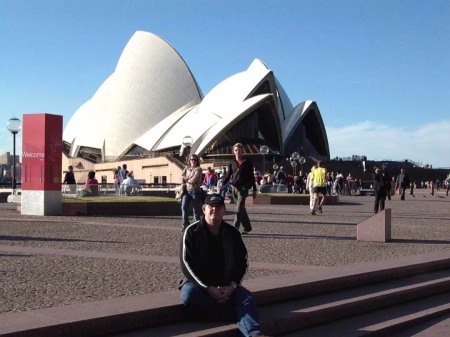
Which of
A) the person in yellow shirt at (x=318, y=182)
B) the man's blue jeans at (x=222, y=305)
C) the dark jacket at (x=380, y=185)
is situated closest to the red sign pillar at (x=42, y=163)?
the person in yellow shirt at (x=318, y=182)

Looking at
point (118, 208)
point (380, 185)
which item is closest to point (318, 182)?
point (380, 185)

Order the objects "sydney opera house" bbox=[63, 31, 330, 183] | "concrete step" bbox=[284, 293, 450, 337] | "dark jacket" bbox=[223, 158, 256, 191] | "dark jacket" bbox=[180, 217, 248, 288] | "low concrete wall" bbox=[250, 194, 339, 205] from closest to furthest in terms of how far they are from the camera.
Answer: "dark jacket" bbox=[180, 217, 248, 288] < "concrete step" bbox=[284, 293, 450, 337] < "dark jacket" bbox=[223, 158, 256, 191] < "low concrete wall" bbox=[250, 194, 339, 205] < "sydney opera house" bbox=[63, 31, 330, 183]

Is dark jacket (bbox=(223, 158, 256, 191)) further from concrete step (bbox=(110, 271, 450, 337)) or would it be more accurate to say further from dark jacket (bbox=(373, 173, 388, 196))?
dark jacket (bbox=(373, 173, 388, 196))

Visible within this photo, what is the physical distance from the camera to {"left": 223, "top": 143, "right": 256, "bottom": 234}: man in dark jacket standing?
31.2ft

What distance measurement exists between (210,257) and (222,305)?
331 mm

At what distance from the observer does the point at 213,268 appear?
422 centimetres

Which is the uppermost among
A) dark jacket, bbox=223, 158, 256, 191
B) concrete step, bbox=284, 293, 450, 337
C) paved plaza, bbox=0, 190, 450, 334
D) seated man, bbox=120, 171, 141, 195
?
dark jacket, bbox=223, 158, 256, 191

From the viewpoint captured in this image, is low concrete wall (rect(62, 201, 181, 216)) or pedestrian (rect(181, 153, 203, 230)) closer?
pedestrian (rect(181, 153, 203, 230))

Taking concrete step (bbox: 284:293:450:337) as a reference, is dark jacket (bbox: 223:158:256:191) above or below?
above

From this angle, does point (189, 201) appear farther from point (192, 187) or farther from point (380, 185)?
point (380, 185)

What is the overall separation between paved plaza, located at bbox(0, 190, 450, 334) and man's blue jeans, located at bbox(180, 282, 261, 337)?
72 centimetres

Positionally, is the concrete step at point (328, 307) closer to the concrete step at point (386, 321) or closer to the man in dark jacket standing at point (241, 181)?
the concrete step at point (386, 321)

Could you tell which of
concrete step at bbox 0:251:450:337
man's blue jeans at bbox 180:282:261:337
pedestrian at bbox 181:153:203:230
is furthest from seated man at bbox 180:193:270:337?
pedestrian at bbox 181:153:203:230

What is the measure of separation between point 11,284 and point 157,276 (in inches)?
50.1
